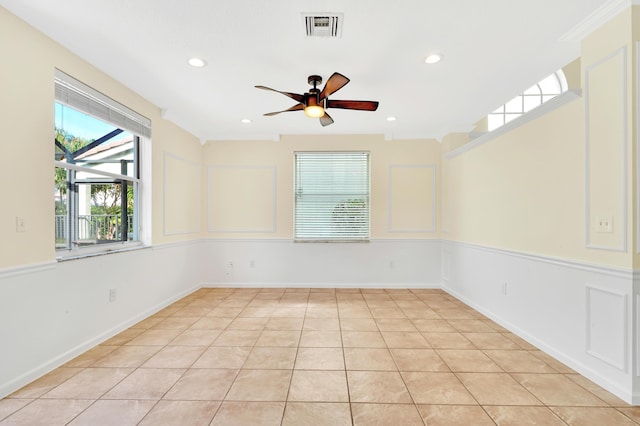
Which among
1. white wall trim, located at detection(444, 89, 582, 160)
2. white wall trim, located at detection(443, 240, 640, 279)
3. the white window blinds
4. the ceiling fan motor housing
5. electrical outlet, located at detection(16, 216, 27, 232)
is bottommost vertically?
white wall trim, located at detection(443, 240, 640, 279)

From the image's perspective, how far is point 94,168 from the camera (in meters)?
3.06

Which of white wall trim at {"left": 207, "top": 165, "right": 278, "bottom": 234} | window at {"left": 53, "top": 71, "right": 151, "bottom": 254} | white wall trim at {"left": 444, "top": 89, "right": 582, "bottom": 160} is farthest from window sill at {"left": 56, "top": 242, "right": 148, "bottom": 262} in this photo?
white wall trim at {"left": 444, "top": 89, "right": 582, "bottom": 160}

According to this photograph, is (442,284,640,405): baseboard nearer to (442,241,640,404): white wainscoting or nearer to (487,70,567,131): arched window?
(442,241,640,404): white wainscoting

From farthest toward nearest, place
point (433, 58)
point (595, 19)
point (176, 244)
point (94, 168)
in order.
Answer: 1. point (176, 244)
2. point (94, 168)
3. point (433, 58)
4. point (595, 19)

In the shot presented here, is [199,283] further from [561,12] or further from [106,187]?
[561,12]

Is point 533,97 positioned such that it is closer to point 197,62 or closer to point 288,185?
point 288,185

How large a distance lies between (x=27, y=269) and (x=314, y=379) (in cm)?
227

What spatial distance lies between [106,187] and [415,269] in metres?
4.56

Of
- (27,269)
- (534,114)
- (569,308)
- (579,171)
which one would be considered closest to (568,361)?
(569,308)

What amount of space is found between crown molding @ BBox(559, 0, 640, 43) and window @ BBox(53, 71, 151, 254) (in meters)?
4.10

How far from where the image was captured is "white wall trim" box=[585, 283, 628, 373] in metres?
2.06

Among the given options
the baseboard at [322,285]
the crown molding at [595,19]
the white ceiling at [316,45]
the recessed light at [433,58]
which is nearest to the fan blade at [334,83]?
the white ceiling at [316,45]

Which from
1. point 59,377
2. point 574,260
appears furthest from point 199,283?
point 574,260

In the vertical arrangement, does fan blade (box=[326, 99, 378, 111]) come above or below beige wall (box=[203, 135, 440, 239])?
above
